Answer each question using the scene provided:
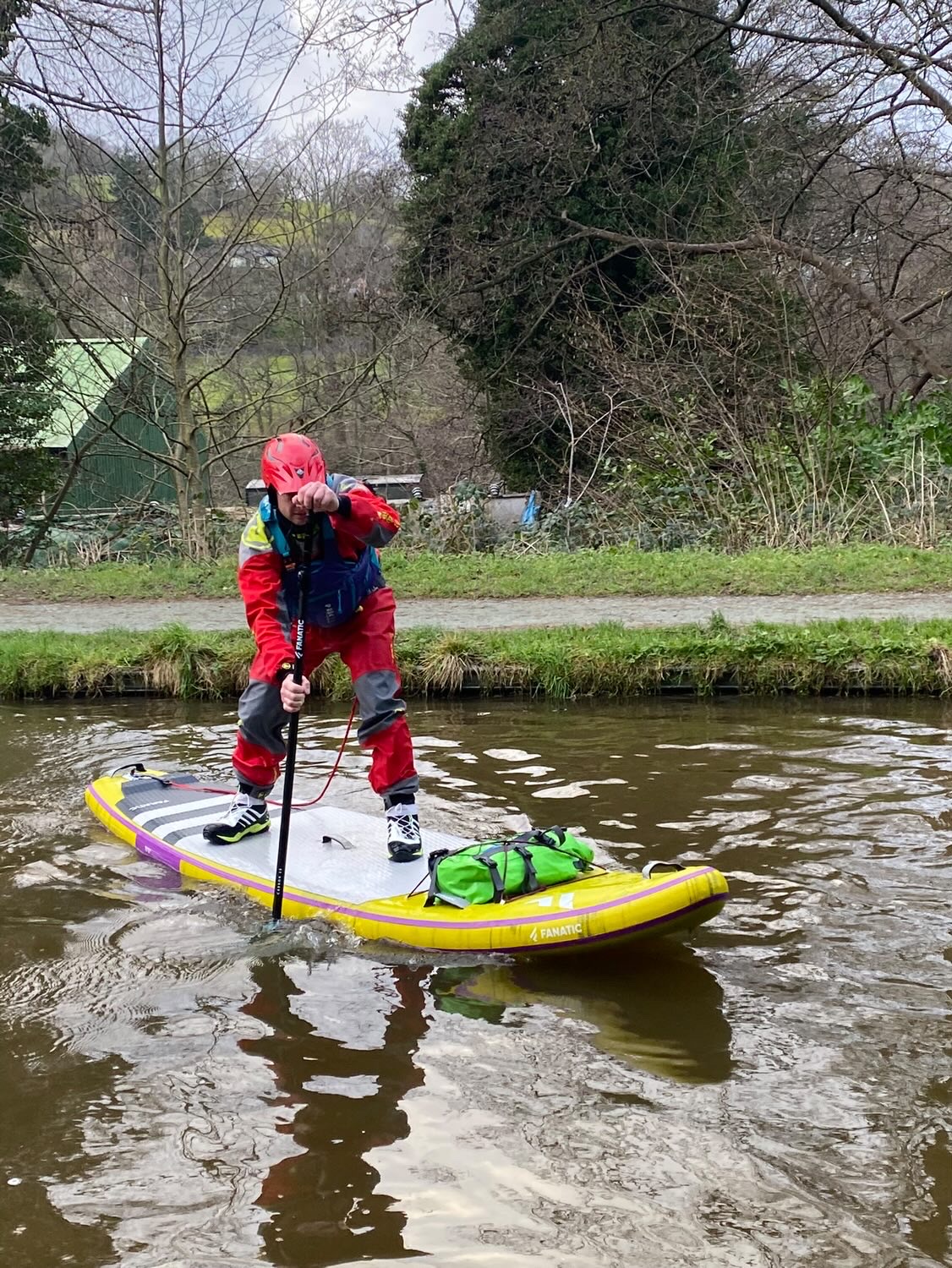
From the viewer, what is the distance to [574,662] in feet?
25.8

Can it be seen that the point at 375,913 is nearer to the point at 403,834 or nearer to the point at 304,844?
the point at 403,834

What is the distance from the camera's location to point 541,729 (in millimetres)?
6977

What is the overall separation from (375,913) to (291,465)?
5.46 ft

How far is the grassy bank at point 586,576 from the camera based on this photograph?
10.6m

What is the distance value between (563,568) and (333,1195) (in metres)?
9.62

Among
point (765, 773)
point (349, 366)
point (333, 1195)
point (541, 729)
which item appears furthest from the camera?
point (349, 366)

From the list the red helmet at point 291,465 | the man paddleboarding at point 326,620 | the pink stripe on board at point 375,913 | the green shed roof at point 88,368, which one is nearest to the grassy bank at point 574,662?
the pink stripe on board at point 375,913

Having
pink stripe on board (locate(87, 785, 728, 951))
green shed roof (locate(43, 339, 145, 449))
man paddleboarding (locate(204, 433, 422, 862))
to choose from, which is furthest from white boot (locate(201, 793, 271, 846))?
green shed roof (locate(43, 339, 145, 449))

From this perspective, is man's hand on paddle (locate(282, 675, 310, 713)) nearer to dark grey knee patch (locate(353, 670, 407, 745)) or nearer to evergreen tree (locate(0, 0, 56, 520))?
dark grey knee patch (locate(353, 670, 407, 745))

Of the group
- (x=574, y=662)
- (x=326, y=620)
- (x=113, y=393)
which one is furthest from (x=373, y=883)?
(x=113, y=393)

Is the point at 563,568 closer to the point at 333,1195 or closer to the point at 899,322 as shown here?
the point at 899,322

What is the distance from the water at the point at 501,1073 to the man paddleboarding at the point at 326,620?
1.87ft

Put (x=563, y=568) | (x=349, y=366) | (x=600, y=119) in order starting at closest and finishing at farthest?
1. (x=563, y=568)
2. (x=349, y=366)
3. (x=600, y=119)

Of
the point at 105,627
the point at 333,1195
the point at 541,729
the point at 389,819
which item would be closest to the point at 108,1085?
the point at 333,1195
